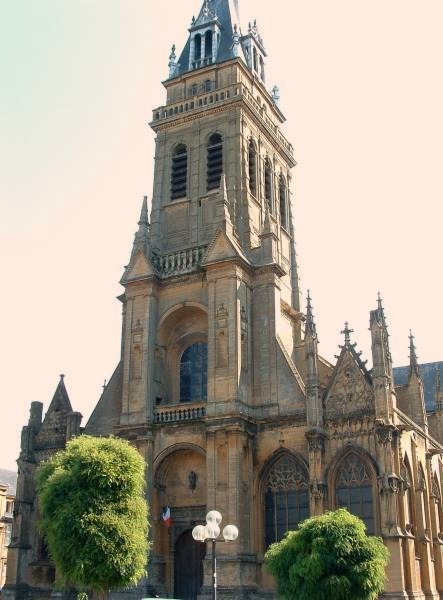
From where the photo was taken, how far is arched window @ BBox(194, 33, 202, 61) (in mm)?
44441

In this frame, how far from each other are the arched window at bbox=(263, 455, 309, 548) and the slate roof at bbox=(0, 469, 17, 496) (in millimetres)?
30036

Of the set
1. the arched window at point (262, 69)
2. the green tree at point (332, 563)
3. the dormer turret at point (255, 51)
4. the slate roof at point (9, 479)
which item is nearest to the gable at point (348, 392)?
the green tree at point (332, 563)

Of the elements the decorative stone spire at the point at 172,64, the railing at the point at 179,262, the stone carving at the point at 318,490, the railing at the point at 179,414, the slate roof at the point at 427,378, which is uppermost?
the decorative stone spire at the point at 172,64

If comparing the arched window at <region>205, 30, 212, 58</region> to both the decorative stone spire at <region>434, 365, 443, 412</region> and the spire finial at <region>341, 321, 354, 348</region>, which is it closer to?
the spire finial at <region>341, 321, 354, 348</region>

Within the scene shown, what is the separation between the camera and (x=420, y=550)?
29984 mm

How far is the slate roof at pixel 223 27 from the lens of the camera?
1719 inches

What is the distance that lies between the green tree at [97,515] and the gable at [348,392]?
28.8 feet

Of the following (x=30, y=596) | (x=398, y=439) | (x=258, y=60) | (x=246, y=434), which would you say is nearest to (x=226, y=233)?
(x=246, y=434)

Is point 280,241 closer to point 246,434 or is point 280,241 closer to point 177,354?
point 177,354

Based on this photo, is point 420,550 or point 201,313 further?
point 201,313

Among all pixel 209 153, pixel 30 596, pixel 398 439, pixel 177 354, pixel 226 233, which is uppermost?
pixel 209 153

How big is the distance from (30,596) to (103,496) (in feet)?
42.5

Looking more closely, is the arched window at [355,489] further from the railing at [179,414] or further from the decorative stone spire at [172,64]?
the decorative stone spire at [172,64]

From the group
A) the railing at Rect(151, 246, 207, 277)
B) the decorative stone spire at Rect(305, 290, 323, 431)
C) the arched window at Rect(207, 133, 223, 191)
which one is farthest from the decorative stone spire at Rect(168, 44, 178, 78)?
the decorative stone spire at Rect(305, 290, 323, 431)
